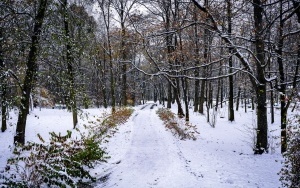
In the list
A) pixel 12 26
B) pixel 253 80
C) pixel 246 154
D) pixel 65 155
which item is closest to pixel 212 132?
pixel 246 154

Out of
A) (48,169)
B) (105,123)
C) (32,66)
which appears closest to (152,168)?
(48,169)

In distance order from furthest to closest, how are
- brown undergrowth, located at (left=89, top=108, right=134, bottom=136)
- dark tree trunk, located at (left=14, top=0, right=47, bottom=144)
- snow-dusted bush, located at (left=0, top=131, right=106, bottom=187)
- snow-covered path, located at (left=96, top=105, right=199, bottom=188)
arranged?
brown undergrowth, located at (left=89, top=108, right=134, bottom=136) < dark tree trunk, located at (left=14, top=0, right=47, bottom=144) < snow-covered path, located at (left=96, top=105, right=199, bottom=188) < snow-dusted bush, located at (left=0, top=131, right=106, bottom=187)

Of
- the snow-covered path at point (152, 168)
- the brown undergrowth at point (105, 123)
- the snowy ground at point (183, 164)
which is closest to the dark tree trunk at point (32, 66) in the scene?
the snowy ground at point (183, 164)

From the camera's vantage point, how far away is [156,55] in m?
18.4

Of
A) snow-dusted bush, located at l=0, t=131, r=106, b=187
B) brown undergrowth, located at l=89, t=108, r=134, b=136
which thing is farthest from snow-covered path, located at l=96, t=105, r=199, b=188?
brown undergrowth, located at l=89, t=108, r=134, b=136

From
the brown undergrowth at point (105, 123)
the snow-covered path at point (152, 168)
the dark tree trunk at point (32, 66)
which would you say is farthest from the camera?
the brown undergrowth at point (105, 123)

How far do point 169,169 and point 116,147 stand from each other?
3552mm

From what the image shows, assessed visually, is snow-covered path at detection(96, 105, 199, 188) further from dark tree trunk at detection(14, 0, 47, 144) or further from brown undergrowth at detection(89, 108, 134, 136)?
dark tree trunk at detection(14, 0, 47, 144)

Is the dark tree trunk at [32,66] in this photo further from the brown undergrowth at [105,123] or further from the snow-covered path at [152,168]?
the snow-covered path at [152,168]

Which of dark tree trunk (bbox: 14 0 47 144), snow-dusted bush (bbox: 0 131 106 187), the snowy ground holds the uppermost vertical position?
dark tree trunk (bbox: 14 0 47 144)

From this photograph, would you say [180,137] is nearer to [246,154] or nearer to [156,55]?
[246,154]

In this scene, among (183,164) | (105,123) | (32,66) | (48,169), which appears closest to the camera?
(48,169)

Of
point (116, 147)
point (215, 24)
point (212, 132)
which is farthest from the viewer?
point (212, 132)

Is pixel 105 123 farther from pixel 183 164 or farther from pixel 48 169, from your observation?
pixel 48 169
